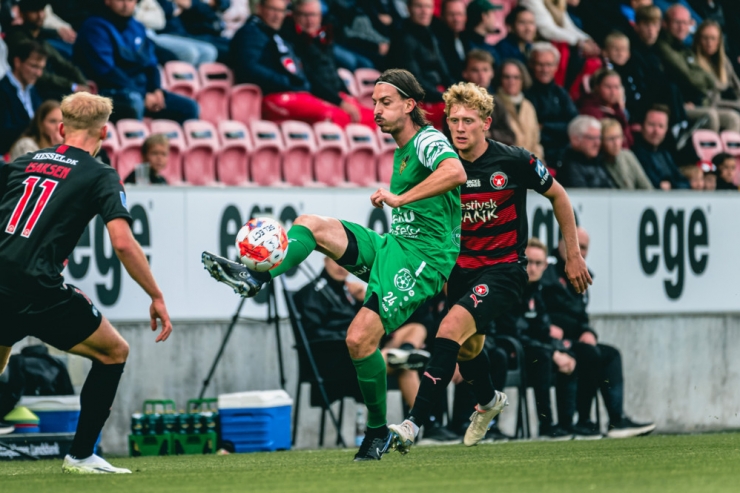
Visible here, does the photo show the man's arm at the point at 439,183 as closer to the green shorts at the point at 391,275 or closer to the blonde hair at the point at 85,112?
the green shorts at the point at 391,275

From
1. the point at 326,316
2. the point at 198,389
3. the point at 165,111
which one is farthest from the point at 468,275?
the point at 165,111

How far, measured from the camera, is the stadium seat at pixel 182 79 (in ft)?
44.2

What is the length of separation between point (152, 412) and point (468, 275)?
11.3 feet

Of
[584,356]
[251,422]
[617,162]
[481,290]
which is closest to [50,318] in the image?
[481,290]

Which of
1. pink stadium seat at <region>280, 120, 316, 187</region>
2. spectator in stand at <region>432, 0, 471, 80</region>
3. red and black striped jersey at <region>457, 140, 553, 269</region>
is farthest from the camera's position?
spectator in stand at <region>432, 0, 471, 80</region>

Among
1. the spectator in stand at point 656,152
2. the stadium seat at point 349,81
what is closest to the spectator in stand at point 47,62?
the stadium seat at point 349,81

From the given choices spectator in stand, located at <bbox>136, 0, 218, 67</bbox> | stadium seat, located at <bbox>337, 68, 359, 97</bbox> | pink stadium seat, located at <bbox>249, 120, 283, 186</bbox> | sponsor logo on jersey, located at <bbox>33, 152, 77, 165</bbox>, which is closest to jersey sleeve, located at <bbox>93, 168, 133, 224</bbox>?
sponsor logo on jersey, located at <bbox>33, 152, 77, 165</bbox>

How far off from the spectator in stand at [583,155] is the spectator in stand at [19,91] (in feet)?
17.0

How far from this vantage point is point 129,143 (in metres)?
12.1

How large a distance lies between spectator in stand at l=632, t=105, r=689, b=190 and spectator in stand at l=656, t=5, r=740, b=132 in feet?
4.36

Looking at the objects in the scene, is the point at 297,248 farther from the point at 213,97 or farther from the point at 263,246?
the point at 213,97

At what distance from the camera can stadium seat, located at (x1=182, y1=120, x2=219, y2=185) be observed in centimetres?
1252

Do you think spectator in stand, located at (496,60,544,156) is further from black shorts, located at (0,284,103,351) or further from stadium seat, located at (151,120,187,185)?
black shorts, located at (0,284,103,351)

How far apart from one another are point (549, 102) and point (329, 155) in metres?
2.83
